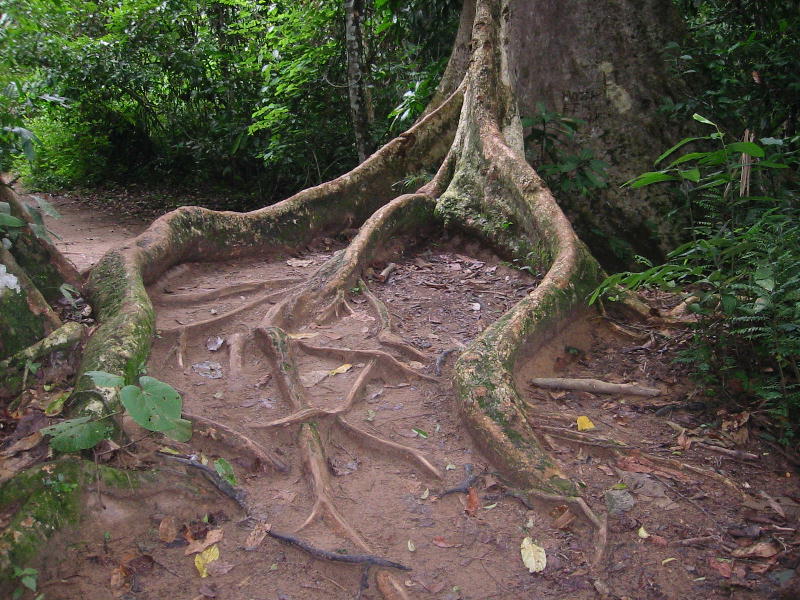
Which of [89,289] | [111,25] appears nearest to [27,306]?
[89,289]

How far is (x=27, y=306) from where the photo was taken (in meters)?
3.29

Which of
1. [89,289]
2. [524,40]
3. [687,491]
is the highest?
[524,40]

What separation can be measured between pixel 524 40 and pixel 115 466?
5.41 meters

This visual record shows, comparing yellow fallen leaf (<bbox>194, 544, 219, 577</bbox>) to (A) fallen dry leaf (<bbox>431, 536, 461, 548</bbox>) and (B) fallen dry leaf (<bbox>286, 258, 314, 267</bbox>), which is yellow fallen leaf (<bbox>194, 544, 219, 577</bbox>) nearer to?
(A) fallen dry leaf (<bbox>431, 536, 461, 548</bbox>)

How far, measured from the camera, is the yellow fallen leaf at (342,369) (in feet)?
13.3

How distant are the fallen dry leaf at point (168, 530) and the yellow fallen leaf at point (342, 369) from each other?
1.48 metres

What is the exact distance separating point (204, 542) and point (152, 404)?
2.26 feet

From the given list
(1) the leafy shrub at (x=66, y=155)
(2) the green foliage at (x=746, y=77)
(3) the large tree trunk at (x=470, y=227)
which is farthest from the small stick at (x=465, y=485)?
(1) the leafy shrub at (x=66, y=155)

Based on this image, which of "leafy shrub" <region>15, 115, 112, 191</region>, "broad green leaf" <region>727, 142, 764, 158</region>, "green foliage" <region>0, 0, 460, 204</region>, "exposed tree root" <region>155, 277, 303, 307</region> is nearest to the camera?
"broad green leaf" <region>727, 142, 764, 158</region>

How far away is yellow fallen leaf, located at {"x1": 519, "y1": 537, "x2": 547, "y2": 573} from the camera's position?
2.76m

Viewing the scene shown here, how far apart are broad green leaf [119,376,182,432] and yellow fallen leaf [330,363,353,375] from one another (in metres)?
1.56

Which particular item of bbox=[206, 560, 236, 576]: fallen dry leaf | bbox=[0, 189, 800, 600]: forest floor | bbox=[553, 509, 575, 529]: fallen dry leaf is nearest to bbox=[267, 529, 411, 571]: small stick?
bbox=[0, 189, 800, 600]: forest floor

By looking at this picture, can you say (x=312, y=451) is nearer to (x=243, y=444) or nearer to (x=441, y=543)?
(x=243, y=444)

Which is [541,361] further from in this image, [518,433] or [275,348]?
[275,348]
